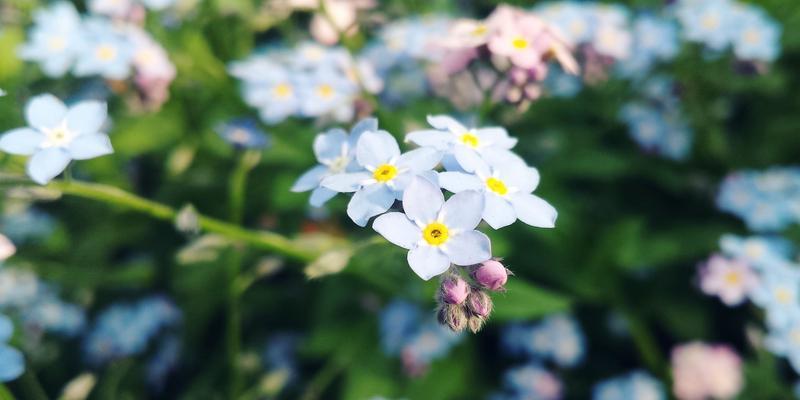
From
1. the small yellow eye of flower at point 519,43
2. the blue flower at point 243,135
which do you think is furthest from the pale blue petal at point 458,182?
the blue flower at point 243,135

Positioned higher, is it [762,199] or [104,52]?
[104,52]

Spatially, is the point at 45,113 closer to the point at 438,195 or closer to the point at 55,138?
the point at 55,138

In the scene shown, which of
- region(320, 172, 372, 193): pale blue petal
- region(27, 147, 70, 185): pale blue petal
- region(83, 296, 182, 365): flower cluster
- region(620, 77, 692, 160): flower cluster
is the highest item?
region(320, 172, 372, 193): pale blue petal

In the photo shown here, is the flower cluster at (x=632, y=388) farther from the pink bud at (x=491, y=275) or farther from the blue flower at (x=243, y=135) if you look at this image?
the blue flower at (x=243, y=135)

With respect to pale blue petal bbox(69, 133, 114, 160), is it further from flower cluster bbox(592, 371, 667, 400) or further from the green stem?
flower cluster bbox(592, 371, 667, 400)

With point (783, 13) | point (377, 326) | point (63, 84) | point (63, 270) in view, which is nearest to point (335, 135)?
point (377, 326)

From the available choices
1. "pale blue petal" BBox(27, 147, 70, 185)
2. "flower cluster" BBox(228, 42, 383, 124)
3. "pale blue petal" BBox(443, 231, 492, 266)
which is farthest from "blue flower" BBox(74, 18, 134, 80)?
"pale blue petal" BBox(443, 231, 492, 266)

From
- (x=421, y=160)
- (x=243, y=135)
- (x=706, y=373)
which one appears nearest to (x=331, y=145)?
(x=421, y=160)
